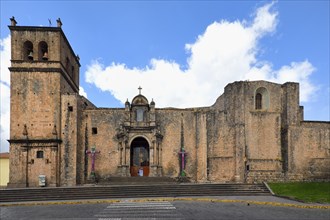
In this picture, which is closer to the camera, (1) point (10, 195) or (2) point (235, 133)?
(1) point (10, 195)

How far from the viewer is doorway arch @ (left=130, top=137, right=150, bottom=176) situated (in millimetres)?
28016

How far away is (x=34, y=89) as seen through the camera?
2602 centimetres

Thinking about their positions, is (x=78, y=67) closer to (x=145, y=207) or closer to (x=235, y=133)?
(x=235, y=133)

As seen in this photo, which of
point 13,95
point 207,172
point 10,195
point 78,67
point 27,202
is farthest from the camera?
point 78,67

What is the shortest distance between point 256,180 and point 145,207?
12.1 meters

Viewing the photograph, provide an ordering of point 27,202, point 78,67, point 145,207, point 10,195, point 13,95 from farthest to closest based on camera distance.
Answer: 1. point 78,67
2. point 13,95
3. point 10,195
4. point 27,202
5. point 145,207

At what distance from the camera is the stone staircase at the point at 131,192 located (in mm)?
20172

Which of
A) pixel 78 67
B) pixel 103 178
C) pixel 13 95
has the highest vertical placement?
pixel 78 67

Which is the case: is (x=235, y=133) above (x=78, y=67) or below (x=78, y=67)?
below

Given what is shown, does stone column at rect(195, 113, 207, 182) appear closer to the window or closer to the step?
the step

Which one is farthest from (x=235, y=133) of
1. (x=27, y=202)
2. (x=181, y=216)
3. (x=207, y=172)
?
(x=27, y=202)

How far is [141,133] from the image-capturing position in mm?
28203

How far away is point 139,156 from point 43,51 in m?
14.5

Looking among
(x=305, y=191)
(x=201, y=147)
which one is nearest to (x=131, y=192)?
(x=201, y=147)
